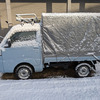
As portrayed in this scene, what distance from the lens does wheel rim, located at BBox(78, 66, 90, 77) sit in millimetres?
5043

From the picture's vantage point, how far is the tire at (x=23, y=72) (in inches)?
189

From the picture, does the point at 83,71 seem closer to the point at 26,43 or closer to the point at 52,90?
the point at 52,90

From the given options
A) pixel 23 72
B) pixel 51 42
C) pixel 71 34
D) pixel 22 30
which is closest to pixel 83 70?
pixel 71 34

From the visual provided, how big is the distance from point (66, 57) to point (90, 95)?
5.46ft

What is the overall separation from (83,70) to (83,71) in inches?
1.7

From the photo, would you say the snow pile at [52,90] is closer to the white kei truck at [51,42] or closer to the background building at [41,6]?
the white kei truck at [51,42]

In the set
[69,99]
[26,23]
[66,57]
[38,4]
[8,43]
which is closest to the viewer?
[69,99]

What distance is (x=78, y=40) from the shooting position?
4684 mm

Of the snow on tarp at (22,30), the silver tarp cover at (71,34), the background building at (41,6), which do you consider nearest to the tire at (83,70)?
the silver tarp cover at (71,34)

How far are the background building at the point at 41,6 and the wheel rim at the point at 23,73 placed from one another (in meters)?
15.6

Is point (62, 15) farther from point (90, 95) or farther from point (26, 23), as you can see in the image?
point (90, 95)

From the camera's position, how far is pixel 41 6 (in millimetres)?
20016

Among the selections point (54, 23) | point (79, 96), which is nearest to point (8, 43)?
point (54, 23)

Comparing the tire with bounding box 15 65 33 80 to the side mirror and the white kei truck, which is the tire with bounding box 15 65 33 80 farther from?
the side mirror
